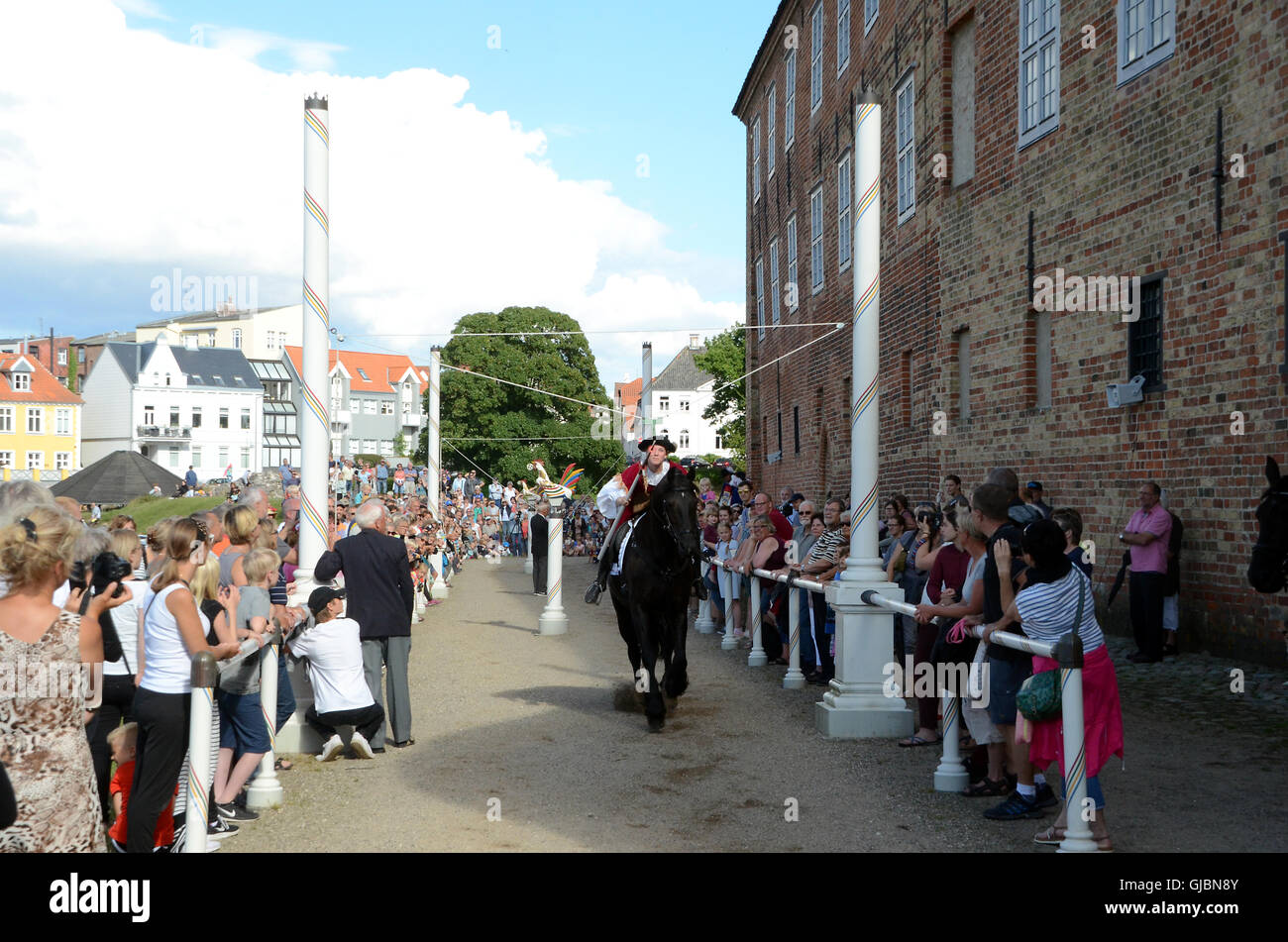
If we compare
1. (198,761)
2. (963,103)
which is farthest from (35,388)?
(198,761)

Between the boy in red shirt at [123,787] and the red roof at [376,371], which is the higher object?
the red roof at [376,371]

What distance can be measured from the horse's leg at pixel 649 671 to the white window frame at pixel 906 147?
12423 millimetres

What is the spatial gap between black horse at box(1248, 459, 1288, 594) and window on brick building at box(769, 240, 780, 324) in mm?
25067

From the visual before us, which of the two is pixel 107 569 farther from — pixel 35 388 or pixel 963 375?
pixel 35 388

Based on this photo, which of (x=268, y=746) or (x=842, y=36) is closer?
(x=268, y=746)

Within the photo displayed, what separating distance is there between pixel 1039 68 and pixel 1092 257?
10.0 feet

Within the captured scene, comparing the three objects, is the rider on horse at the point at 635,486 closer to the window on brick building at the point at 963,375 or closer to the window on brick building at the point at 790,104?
the window on brick building at the point at 963,375

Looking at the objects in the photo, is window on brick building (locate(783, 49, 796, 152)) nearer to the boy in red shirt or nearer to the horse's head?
the horse's head

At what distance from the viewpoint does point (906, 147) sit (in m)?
21.3

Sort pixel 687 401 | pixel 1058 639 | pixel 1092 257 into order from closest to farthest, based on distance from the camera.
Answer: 1. pixel 1058 639
2. pixel 1092 257
3. pixel 687 401

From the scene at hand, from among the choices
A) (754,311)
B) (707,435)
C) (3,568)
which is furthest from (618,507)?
(707,435)

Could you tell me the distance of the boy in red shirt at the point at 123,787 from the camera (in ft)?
19.1

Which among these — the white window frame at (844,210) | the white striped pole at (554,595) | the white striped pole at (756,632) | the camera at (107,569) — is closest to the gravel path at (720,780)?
the white striped pole at (756,632)
